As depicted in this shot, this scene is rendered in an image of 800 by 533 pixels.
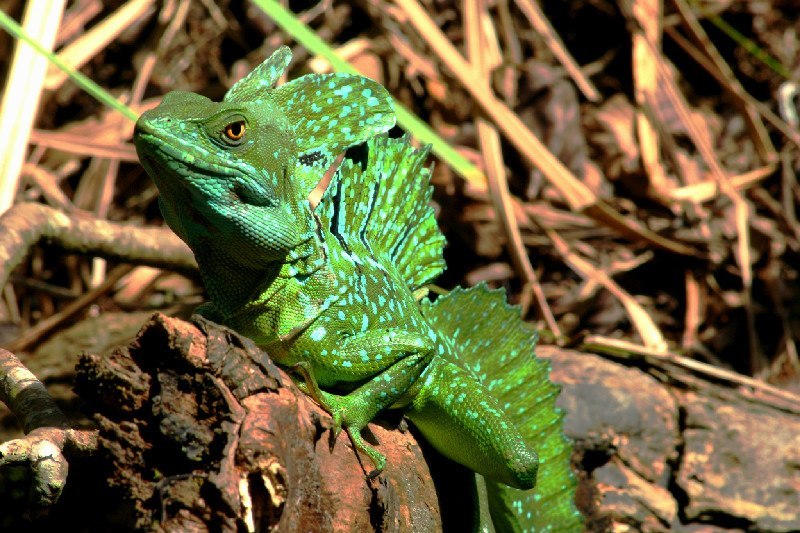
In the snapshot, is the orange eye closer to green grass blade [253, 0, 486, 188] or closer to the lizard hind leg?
the lizard hind leg

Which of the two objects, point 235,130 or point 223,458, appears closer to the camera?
point 223,458

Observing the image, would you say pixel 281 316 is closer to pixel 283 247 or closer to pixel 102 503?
pixel 283 247

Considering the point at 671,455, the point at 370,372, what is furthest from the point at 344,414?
the point at 671,455

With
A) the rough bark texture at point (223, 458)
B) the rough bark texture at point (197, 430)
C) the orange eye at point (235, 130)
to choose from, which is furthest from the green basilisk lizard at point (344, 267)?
the rough bark texture at point (197, 430)

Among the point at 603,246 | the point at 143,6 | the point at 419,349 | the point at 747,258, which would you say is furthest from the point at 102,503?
the point at 747,258

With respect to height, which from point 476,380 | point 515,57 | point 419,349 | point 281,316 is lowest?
point 476,380

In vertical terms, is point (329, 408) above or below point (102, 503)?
above

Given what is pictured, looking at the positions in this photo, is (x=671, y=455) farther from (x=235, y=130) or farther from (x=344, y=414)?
(x=235, y=130)
